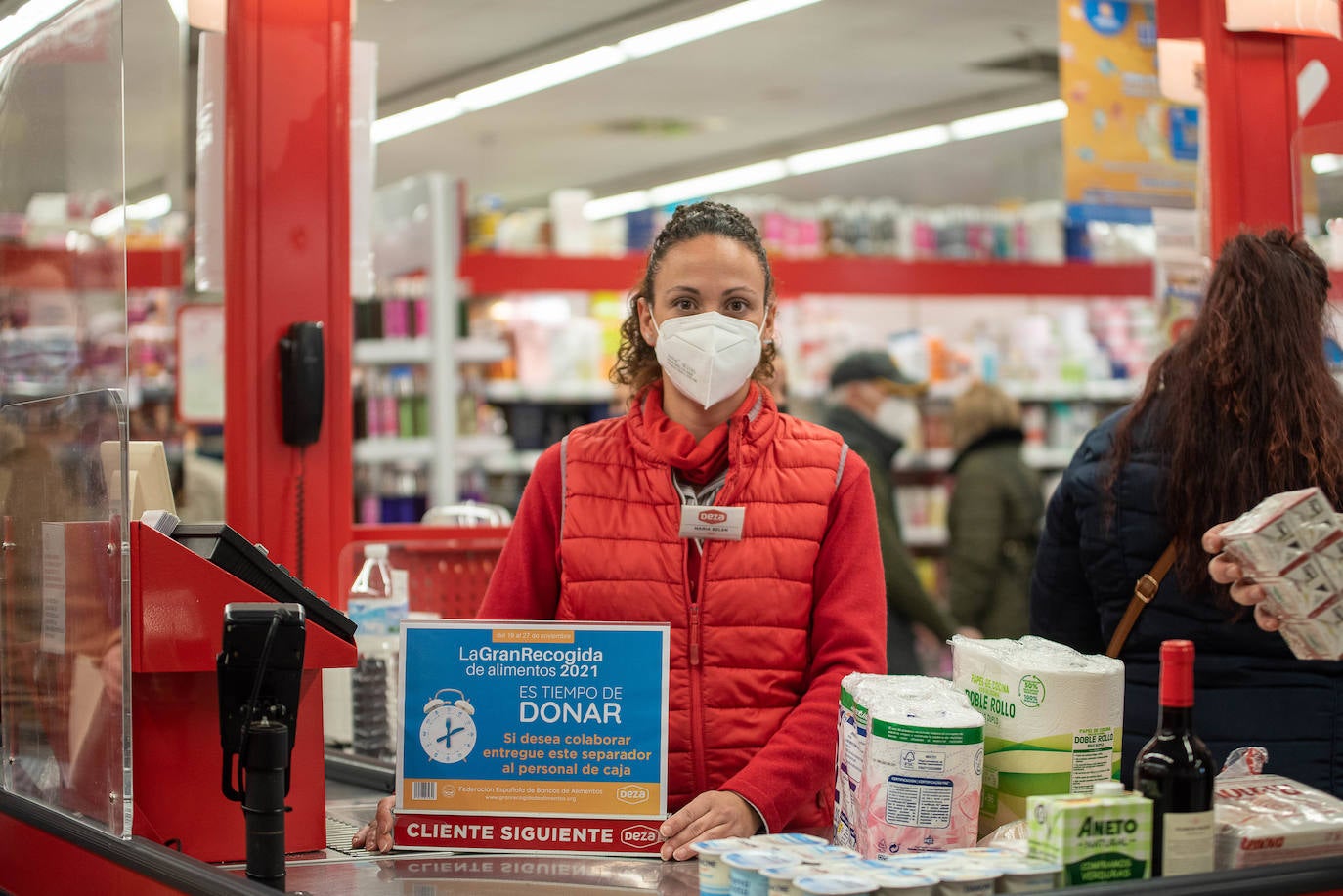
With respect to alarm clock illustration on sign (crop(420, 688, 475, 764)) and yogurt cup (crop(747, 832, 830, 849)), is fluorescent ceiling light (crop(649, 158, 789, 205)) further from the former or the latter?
yogurt cup (crop(747, 832, 830, 849))

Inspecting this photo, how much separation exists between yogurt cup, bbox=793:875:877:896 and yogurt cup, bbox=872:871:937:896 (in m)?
Result: 0.01

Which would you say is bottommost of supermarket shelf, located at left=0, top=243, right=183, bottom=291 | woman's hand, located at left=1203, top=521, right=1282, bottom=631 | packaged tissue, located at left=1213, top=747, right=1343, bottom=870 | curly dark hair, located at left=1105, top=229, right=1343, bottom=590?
packaged tissue, located at left=1213, top=747, right=1343, bottom=870

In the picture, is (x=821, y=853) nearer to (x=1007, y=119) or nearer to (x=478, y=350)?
(x=478, y=350)

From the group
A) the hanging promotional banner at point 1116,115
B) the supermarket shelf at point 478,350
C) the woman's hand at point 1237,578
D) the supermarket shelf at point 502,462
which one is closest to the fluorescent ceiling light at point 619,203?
the supermarket shelf at point 502,462

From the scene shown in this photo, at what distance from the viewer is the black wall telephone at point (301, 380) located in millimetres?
3182

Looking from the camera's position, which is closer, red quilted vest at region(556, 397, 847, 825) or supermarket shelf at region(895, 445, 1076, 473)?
red quilted vest at region(556, 397, 847, 825)

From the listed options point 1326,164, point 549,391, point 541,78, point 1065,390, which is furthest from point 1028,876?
point 541,78

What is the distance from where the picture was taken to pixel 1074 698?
1777mm

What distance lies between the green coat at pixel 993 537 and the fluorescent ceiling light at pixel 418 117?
706 centimetres

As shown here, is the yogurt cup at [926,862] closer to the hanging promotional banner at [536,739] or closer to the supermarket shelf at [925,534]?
the hanging promotional banner at [536,739]

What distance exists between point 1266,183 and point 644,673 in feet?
8.53

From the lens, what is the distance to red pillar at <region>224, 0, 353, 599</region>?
318 cm

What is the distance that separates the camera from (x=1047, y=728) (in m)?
1.78

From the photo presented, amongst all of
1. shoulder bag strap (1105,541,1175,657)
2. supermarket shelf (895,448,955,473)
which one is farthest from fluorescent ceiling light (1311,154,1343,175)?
supermarket shelf (895,448,955,473)
